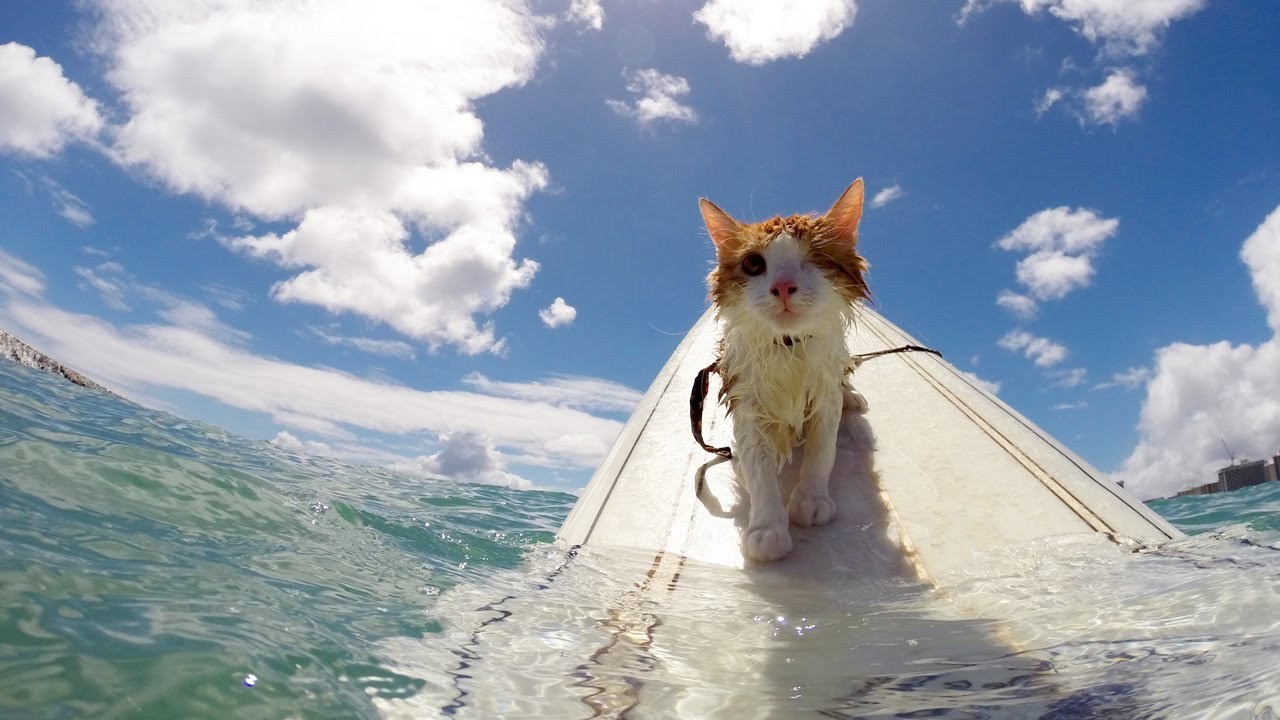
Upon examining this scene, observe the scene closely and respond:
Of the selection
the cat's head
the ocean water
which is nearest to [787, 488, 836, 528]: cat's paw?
the ocean water

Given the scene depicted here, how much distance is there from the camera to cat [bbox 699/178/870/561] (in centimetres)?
223

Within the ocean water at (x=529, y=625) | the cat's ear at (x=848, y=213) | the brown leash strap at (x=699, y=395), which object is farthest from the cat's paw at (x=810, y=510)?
the cat's ear at (x=848, y=213)

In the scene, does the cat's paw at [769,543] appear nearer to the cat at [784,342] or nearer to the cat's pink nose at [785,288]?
the cat at [784,342]

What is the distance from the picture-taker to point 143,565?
1.55 metres

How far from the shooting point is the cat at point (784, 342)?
2229mm

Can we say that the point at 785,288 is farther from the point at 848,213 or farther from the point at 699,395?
the point at 699,395

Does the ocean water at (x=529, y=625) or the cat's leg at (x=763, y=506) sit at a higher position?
the cat's leg at (x=763, y=506)

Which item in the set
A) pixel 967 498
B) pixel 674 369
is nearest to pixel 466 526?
pixel 674 369

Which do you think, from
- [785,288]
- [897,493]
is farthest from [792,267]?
[897,493]

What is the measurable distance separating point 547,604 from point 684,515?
3.26ft

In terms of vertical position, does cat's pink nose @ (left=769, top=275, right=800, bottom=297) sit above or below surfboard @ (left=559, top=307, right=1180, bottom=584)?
above

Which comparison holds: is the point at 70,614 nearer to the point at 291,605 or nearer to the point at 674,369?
the point at 291,605

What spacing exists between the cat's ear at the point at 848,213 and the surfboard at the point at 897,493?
0.33 metres

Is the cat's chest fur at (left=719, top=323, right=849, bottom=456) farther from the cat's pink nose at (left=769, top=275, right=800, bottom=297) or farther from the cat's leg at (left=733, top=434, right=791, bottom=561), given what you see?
the cat's pink nose at (left=769, top=275, right=800, bottom=297)
